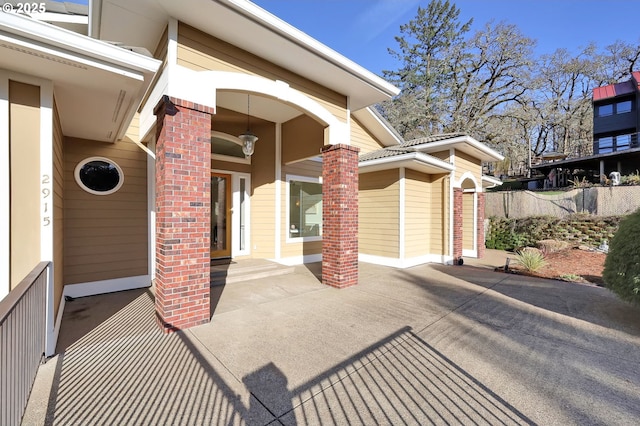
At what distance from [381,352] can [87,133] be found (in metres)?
5.66

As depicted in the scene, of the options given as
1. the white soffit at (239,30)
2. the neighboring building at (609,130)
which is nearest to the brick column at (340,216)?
the white soffit at (239,30)

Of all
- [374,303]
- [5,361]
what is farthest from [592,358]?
[5,361]

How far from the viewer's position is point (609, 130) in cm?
2122

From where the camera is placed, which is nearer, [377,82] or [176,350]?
[176,350]

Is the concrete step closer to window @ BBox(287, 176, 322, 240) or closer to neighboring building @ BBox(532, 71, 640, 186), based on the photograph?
window @ BBox(287, 176, 322, 240)

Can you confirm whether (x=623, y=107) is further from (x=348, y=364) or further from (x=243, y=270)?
(x=348, y=364)

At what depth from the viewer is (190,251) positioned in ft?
11.4

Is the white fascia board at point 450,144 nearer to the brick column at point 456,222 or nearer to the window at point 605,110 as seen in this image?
the brick column at point 456,222

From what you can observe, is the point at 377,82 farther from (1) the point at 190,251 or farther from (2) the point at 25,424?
(2) the point at 25,424

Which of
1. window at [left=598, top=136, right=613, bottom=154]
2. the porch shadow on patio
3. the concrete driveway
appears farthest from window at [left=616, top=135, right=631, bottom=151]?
the porch shadow on patio

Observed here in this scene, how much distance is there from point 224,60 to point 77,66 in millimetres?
1754

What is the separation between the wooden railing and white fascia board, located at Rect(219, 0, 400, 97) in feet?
11.5

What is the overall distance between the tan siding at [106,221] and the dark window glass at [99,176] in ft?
0.41

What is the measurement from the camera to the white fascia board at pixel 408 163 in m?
6.73
